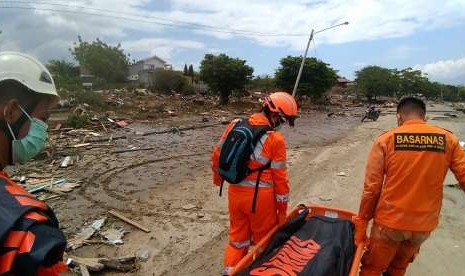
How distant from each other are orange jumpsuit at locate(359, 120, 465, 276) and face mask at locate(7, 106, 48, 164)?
9.81ft

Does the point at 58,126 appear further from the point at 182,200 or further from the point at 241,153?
the point at 241,153

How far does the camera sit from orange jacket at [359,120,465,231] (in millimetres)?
3627

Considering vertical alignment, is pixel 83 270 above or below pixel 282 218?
A: below

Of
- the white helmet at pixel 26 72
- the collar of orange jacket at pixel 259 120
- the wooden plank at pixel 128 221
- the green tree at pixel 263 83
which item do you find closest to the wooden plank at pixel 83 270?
the wooden plank at pixel 128 221

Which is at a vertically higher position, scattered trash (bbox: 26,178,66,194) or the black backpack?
the black backpack

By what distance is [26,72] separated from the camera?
172 centimetres

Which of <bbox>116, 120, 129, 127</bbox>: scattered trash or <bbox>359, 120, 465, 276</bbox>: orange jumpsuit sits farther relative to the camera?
<bbox>116, 120, 129, 127</bbox>: scattered trash

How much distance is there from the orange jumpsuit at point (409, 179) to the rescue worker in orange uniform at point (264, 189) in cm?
91

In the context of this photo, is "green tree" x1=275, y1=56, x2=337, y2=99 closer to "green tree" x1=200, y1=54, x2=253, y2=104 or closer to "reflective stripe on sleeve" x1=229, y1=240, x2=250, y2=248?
"green tree" x1=200, y1=54, x2=253, y2=104

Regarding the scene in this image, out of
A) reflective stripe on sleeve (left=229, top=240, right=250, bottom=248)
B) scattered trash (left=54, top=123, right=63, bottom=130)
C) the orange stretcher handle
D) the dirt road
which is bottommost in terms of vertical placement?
scattered trash (left=54, top=123, right=63, bottom=130)

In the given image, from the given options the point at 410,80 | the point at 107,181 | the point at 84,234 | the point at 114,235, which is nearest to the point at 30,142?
the point at 114,235

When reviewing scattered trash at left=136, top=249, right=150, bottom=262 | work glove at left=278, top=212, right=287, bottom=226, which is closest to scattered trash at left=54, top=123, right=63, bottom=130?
scattered trash at left=136, top=249, right=150, bottom=262

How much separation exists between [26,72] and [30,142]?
12.7 inches

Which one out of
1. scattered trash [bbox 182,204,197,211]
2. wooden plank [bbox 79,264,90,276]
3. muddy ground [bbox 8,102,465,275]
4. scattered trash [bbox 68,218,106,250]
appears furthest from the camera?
scattered trash [bbox 182,204,197,211]
